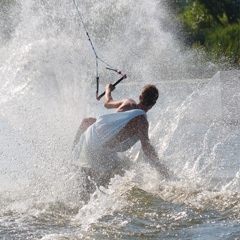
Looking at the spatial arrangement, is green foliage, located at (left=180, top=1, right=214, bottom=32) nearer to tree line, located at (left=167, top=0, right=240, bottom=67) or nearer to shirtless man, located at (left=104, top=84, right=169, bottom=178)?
tree line, located at (left=167, top=0, right=240, bottom=67)

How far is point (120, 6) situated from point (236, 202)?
10.2m

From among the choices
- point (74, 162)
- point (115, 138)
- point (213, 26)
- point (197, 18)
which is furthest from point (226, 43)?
point (115, 138)

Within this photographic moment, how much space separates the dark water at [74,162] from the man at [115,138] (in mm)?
204

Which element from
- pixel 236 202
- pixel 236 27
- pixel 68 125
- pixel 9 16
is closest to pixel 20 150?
pixel 68 125

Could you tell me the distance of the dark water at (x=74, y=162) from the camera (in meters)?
6.29

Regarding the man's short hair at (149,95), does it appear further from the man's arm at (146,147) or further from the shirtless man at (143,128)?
the man's arm at (146,147)

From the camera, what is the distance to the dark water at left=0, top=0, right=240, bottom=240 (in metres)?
6.29

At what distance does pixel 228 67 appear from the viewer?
2786 centimetres

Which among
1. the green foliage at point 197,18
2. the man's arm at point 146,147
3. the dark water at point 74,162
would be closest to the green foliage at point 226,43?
the green foliage at point 197,18

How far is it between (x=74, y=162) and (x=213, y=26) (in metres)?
32.9

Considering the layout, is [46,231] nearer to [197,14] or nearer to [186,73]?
[186,73]

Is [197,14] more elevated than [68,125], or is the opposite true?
[68,125]

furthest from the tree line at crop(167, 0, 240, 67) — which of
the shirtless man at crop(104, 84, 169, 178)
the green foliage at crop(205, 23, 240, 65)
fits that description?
the shirtless man at crop(104, 84, 169, 178)

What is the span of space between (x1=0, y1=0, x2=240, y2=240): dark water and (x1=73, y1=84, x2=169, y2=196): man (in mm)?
204
